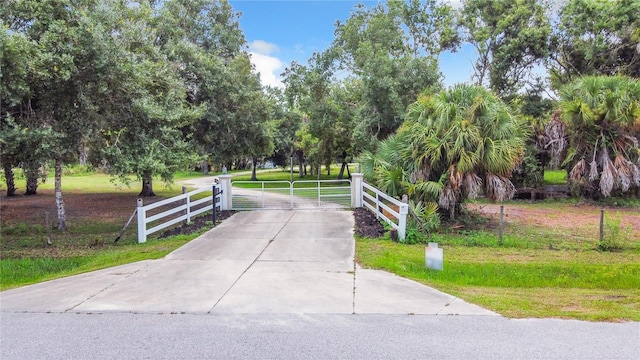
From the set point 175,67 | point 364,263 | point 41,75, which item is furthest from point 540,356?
point 175,67

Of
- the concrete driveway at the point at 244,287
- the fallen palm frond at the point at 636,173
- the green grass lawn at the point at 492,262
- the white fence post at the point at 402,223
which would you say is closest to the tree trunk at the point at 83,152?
the green grass lawn at the point at 492,262

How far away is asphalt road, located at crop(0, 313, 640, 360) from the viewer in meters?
3.82

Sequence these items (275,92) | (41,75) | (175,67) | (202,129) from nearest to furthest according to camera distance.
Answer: (41,75) < (175,67) < (202,129) < (275,92)

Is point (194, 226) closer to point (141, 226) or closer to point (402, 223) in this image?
point (141, 226)

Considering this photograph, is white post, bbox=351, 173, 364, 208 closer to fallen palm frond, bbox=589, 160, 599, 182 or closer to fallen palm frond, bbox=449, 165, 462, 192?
fallen palm frond, bbox=449, 165, 462, 192

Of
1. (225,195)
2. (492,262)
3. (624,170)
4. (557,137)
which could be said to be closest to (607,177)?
(624,170)

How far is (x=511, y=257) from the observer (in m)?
8.09

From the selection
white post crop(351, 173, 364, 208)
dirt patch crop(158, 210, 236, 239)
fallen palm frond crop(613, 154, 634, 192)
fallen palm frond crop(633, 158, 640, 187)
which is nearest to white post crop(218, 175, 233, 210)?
dirt patch crop(158, 210, 236, 239)

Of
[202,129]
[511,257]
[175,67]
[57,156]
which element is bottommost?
[511,257]

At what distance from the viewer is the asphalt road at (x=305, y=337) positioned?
382cm

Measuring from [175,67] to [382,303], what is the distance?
15.2 metres

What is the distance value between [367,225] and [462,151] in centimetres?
309

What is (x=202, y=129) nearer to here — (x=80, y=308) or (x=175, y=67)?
→ (x=175, y=67)

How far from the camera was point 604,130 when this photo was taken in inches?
625
